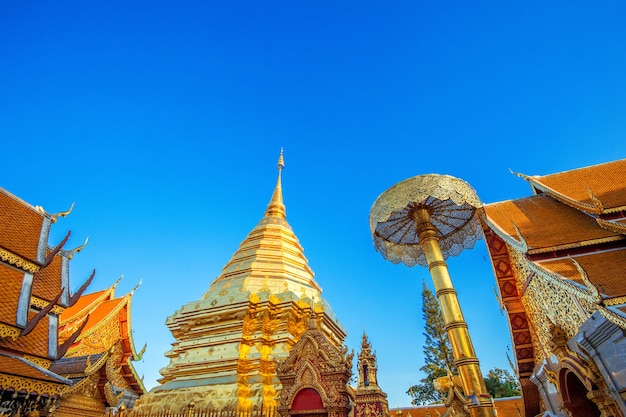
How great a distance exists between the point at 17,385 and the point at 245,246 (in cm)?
713

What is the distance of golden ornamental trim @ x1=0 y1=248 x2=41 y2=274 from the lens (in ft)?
19.2

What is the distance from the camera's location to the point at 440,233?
9.27 metres

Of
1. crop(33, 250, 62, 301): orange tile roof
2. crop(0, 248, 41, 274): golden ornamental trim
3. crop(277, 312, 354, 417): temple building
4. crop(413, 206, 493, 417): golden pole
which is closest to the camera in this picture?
crop(277, 312, 354, 417): temple building

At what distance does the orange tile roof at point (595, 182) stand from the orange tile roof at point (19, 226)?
10278mm

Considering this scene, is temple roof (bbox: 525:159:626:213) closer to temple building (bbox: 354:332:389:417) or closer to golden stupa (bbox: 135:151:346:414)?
temple building (bbox: 354:332:389:417)

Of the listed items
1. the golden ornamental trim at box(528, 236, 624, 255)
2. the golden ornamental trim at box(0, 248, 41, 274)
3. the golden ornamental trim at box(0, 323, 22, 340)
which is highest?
the golden ornamental trim at box(528, 236, 624, 255)

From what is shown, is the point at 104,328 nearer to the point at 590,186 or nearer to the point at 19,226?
the point at 19,226

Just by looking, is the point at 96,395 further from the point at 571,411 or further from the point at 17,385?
the point at 571,411

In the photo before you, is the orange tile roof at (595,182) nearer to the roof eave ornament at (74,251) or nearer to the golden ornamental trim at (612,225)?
the golden ornamental trim at (612,225)

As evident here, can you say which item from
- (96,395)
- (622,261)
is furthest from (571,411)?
→ (96,395)

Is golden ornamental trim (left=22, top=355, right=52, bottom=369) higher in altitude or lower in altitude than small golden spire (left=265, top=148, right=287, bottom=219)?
lower

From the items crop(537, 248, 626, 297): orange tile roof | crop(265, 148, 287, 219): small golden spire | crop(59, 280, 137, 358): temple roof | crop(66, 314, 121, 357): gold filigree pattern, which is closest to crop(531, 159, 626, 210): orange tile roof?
crop(537, 248, 626, 297): orange tile roof

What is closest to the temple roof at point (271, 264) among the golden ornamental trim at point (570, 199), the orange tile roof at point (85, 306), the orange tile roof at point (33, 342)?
the orange tile roof at point (33, 342)

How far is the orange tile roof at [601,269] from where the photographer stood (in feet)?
17.2
